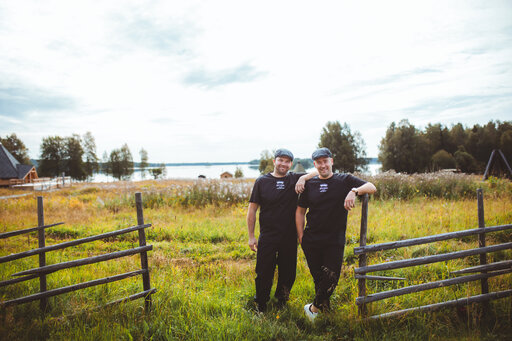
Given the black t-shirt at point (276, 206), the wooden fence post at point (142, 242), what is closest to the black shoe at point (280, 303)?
the black t-shirt at point (276, 206)

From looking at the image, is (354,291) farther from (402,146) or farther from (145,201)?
(402,146)

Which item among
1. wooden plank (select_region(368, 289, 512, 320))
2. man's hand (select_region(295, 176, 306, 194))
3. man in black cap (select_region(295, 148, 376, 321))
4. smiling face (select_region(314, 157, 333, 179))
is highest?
smiling face (select_region(314, 157, 333, 179))

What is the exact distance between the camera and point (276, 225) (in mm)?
3770

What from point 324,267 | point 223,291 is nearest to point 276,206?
point 324,267

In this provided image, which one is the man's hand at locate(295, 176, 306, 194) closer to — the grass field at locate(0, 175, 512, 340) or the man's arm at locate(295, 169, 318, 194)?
the man's arm at locate(295, 169, 318, 194)

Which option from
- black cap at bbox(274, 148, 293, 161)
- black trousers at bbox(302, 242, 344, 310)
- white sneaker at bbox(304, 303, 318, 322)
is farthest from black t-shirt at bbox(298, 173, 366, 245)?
white sneaker at bbox(304, 303, 318, 322)

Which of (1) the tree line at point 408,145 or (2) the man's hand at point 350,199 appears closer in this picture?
(2) the man's hand at point 350,199

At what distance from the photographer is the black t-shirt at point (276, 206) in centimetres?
378

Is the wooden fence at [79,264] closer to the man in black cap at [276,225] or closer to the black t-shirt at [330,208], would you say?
the man in black cap at [276,225]

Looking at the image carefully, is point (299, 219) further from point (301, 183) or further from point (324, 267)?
point (324, 267)

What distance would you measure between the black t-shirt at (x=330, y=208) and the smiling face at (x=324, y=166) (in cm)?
7

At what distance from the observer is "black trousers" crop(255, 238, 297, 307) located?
12.5ft

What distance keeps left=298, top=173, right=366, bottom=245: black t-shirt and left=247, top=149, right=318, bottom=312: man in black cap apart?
299 millimetres

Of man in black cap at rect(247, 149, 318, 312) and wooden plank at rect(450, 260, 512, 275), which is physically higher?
man in black cap at rect(247, 149, 318, 312)
